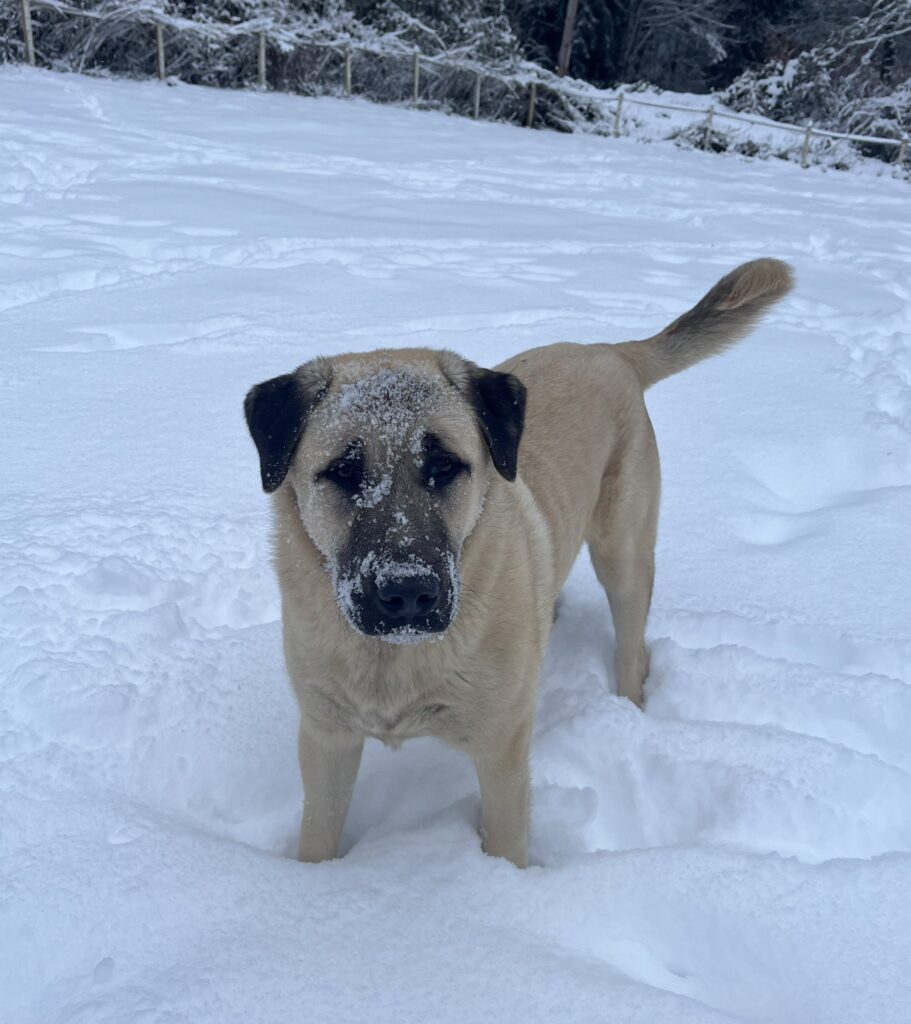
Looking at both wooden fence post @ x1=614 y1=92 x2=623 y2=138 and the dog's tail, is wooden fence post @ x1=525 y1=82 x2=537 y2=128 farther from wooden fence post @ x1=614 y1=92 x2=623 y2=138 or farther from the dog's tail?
the dog's tail

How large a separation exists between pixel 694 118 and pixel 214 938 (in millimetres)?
25185

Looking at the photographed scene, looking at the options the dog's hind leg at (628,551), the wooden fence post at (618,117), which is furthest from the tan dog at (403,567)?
the wooden fence post at (618,117)

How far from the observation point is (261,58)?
62.7 ft

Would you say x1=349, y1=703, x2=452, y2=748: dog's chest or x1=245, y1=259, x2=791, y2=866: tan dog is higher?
x1=245, y1=259, x2=791, y2=866: tan dog

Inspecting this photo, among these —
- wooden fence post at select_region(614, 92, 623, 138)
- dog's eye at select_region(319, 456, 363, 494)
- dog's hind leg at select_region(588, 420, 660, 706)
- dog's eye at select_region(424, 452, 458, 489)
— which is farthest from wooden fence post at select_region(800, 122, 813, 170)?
dog's eye at select_region(319, 456, 363, 494)

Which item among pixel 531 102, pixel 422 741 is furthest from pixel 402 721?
pixel 531 102

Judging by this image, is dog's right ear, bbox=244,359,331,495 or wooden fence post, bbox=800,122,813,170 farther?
wooden fence post, bbox=800,122,813,170

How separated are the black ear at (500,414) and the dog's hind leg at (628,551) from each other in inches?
38.4

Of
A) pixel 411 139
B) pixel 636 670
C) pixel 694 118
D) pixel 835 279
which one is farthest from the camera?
pixel 694 118

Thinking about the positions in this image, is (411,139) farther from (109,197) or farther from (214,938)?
(214,938)

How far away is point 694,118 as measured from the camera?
23.0 m

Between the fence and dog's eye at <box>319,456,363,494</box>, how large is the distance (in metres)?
19.2

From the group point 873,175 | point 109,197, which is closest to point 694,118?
point 873,175

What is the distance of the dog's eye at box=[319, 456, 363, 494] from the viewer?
226cm
